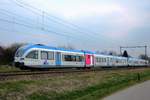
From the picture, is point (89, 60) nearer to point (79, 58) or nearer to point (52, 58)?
point (79, 58)

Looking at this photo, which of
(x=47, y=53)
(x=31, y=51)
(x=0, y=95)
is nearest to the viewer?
(x=0, y=95)

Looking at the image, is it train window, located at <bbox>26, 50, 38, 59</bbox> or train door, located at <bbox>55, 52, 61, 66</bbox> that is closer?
train window, located at <bbox>26, 50, 38, 59</bbox>

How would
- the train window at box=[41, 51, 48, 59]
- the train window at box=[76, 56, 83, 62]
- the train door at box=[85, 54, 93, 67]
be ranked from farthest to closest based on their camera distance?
the train door at box=[85, 54, 93, 67] → the train window at box=[76, 56, 83, 62] → the train window at box=[41, 51, 48, 59]

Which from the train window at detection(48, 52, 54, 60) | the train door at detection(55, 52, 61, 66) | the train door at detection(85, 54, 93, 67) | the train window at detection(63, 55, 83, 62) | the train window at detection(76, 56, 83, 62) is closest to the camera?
the train window at detection(48, 52, 54, 60)

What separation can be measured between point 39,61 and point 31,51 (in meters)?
1.56

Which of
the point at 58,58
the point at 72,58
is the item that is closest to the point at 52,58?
the point at 58,58

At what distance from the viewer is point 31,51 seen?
3022 centimetres

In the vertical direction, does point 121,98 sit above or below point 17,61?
below

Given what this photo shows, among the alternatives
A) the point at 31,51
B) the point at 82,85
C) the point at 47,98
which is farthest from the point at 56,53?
the point at 47,98

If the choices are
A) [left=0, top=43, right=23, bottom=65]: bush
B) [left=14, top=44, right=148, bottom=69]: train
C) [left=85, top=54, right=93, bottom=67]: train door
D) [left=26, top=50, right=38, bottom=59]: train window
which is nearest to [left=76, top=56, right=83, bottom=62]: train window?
[left=14, top=44, right=148, bottom=69]: train

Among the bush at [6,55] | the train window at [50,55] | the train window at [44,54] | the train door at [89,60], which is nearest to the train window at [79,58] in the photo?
the train door at [89,60]

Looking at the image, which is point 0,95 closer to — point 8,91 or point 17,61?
point 8,91

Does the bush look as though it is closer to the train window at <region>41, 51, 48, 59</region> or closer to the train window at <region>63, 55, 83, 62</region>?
the train window at <region>63, 55, 83, 62</region>

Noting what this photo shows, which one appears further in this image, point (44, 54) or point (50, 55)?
point (50, 55)
